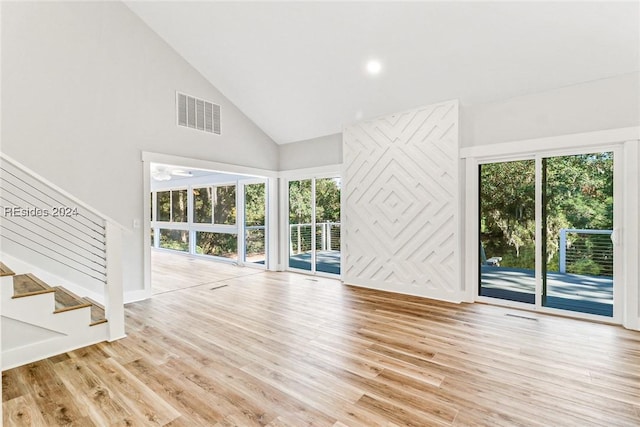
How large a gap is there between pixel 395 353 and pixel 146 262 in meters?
3.70

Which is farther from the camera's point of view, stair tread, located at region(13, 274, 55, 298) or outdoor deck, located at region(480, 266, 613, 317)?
outdoor deck, located at region(480, 266, 613, 317)

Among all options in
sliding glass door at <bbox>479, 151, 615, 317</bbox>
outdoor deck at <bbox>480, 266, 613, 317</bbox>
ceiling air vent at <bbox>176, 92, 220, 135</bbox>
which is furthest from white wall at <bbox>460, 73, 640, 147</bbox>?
ceiling air vent at <bbox>176, 92, 220, 135</bbox>

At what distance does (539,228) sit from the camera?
394 cm

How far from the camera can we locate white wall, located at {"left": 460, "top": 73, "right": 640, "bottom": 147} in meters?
3.42

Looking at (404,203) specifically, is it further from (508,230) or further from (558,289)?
(558,289)

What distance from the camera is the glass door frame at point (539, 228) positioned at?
350 centimetres

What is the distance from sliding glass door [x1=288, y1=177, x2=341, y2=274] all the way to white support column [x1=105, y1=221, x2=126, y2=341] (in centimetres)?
358

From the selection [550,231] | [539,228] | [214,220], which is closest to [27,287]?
[214,220]

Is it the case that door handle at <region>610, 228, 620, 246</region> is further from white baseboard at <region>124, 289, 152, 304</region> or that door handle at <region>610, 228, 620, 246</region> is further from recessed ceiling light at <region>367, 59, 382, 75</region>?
white baseboard at <region>124, 289, 152, 304</region>

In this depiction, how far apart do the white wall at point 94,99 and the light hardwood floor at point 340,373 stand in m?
1.78

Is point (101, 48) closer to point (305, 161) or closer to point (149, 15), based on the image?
point (149, 15)

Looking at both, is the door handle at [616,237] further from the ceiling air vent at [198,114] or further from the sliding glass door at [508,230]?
the ceiling air vent at [198,114]

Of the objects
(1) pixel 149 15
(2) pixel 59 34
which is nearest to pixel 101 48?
(2) pixel 59 34

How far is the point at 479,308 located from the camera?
4090 millimetres
